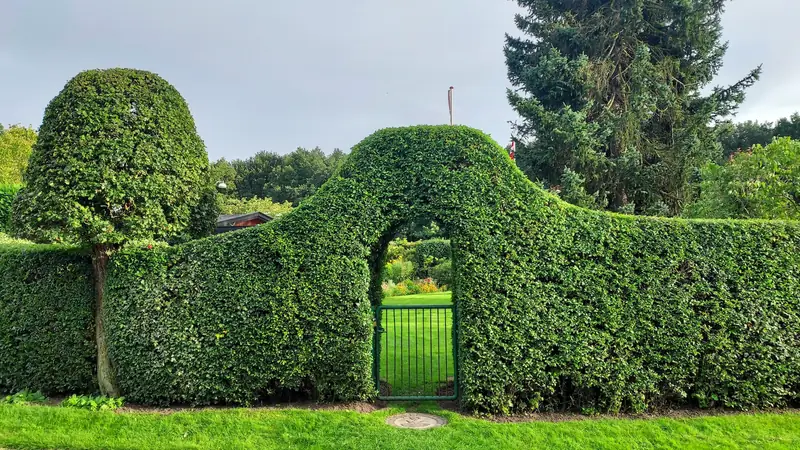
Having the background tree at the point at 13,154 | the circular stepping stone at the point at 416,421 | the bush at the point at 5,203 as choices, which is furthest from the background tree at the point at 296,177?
the circular stepping stone at the point at 416,421

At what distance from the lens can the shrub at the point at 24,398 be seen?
229 inches

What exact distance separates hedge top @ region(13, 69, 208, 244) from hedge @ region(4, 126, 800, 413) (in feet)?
2.05

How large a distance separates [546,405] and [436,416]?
1.53 meters

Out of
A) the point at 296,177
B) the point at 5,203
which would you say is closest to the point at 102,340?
the point at 5,203

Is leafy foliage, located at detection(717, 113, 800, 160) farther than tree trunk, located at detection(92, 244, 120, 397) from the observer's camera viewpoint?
Yes

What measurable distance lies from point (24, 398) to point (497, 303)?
6.88m

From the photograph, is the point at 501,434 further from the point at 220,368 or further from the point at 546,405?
the point at 220,368

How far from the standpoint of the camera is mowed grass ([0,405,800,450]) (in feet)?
15.5

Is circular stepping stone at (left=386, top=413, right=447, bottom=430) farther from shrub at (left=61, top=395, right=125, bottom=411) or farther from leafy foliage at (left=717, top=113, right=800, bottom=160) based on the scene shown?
leafy foliage at (left=717, top=113, right=800, bottom=160)

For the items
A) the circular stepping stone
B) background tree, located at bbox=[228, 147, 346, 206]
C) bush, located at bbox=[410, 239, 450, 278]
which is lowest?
the circular stepping stone

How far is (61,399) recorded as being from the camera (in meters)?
6.25

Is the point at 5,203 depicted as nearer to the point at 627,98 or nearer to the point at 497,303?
the point at 497,303

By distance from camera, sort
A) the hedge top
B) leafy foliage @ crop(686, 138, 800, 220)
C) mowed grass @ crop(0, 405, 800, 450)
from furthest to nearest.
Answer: leafy foliage @ crop(686, 138, 800, 220)
the hedge top
mowed grass @ crop(0, 405, 800, 450)

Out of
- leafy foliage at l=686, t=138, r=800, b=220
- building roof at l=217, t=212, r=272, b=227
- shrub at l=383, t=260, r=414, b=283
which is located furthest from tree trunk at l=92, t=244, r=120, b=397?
building roof at l=217, t=212, r=272, b=227
